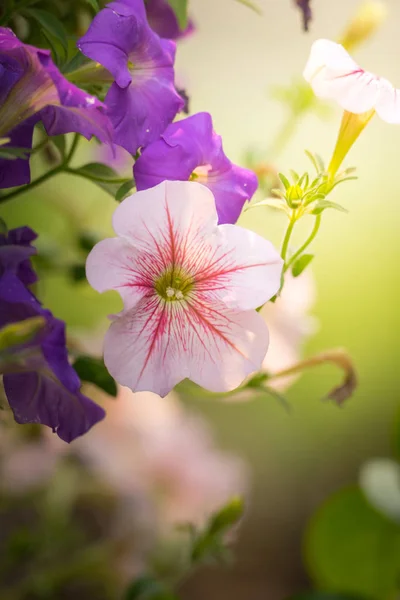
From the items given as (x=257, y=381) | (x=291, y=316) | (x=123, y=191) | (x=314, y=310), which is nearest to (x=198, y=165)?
(x=123, y=191)

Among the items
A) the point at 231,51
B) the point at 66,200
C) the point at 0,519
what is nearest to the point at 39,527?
the point at 0,519

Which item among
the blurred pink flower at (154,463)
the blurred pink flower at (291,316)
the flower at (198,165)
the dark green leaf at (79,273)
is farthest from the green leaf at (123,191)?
the blurred pink flower at (154,463)

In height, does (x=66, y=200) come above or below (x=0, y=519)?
above

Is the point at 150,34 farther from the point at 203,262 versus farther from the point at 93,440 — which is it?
the point at 93,440

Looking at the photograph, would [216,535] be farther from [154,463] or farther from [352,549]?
[352,549]

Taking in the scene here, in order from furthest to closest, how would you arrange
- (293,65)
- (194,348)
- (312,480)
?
(312,480) → (293,65) → (194,348)

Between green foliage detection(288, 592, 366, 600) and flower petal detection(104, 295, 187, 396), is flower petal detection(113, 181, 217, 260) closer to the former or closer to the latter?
flower petal detection(104, 295, 187, 396)
